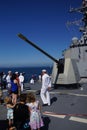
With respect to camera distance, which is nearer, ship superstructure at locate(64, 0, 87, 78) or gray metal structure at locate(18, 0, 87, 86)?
gray metal structure at locate(18, 0, 87, 86)

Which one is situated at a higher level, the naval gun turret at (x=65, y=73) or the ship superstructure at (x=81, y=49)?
the ship superstructure at (x=81, y=49)

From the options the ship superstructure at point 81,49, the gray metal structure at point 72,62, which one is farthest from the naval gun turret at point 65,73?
the ship superstructure at point 81,49

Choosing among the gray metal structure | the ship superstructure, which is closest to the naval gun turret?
the gray metal structure

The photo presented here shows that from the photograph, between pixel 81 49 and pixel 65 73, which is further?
pixel 81 49

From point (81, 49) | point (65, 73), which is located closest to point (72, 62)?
point (65, 73)

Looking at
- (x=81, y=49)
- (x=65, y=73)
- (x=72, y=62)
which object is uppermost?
(x=81, y=49)

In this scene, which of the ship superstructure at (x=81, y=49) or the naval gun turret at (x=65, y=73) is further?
the ship superstructure at (x=81, y=49)

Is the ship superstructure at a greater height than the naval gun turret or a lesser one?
greater

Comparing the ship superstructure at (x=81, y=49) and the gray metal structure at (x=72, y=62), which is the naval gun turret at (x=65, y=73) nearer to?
the gray metal structure at (x=72, y=62)

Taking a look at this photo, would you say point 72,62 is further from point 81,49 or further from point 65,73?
point 81,49

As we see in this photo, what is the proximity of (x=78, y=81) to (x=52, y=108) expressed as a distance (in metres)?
4.70

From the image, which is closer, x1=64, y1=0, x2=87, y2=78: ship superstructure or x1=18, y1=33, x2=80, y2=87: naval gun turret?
x1=18, y1=33, x2=80, y2=87: naval gun turret

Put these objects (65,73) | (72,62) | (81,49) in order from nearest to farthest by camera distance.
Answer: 1. (65,73)
2. (72,62)
3. (81,49)

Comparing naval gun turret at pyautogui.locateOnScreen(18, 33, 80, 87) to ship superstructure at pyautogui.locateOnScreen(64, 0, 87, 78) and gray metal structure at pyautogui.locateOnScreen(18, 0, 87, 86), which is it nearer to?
gray metal structure at pyautogui.locateOnScreen(18, 0, 87, 86)
